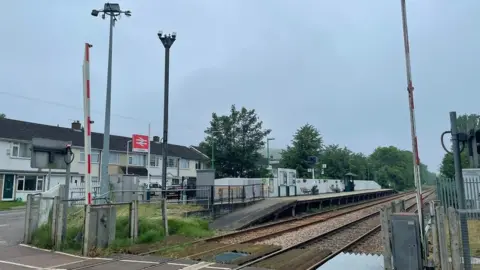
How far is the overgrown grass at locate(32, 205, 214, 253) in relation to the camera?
9.79m

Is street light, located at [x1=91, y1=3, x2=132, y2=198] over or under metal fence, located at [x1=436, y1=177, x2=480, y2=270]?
over

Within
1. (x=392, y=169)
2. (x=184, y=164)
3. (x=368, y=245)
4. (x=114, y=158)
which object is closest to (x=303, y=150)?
(x=184, y=164)

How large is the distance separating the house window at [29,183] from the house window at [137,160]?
1234cm

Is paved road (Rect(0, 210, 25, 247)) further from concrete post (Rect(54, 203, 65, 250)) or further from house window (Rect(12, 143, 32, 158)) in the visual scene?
house window (Rect(12, 143, 32, 158))

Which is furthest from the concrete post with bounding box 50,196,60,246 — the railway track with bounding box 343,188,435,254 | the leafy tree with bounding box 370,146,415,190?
the leafy tree with bounding box 370,146,415,190

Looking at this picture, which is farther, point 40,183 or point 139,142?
point 40,183

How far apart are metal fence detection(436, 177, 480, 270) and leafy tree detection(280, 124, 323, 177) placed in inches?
1293

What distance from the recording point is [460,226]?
242 inches

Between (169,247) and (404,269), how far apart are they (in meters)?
6.00

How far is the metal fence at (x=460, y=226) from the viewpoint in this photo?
5.63 metres

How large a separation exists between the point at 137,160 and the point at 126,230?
3798 cm

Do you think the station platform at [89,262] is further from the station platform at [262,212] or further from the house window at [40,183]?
the house window at [40,183]

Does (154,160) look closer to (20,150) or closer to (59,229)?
(20,150)

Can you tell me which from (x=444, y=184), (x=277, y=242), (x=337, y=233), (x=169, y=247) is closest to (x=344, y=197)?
(x=444, y=184)
